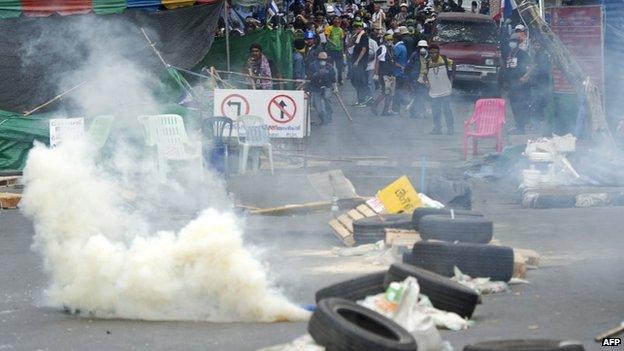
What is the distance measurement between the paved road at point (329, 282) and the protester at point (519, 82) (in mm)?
6609

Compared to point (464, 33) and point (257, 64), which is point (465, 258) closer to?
point (257, 64)

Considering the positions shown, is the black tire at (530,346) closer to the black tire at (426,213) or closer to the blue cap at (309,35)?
the black tire at (426,213)

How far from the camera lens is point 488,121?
847 inches

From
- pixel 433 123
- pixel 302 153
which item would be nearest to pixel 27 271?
pixel 302 153

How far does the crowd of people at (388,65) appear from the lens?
2402 cm

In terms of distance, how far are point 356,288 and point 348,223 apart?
14.9ft

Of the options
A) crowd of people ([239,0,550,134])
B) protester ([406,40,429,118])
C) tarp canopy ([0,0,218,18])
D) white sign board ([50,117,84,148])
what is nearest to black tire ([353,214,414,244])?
white sign board ([50,117,84,148])

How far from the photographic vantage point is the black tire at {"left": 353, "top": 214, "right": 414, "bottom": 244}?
1191cm

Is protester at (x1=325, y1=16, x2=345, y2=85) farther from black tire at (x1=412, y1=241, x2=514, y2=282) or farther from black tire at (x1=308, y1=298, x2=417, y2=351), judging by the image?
black tire at (x1=308, y1=298, x2=417, y2=351)

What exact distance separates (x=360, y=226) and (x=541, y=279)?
7.74 ft

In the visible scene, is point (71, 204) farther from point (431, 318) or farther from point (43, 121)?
point (43, 121)

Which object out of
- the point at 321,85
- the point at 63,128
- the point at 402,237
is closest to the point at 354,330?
the point at 402,237

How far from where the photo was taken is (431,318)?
7.92 meters

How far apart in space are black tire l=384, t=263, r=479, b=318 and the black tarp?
12.8 meters
